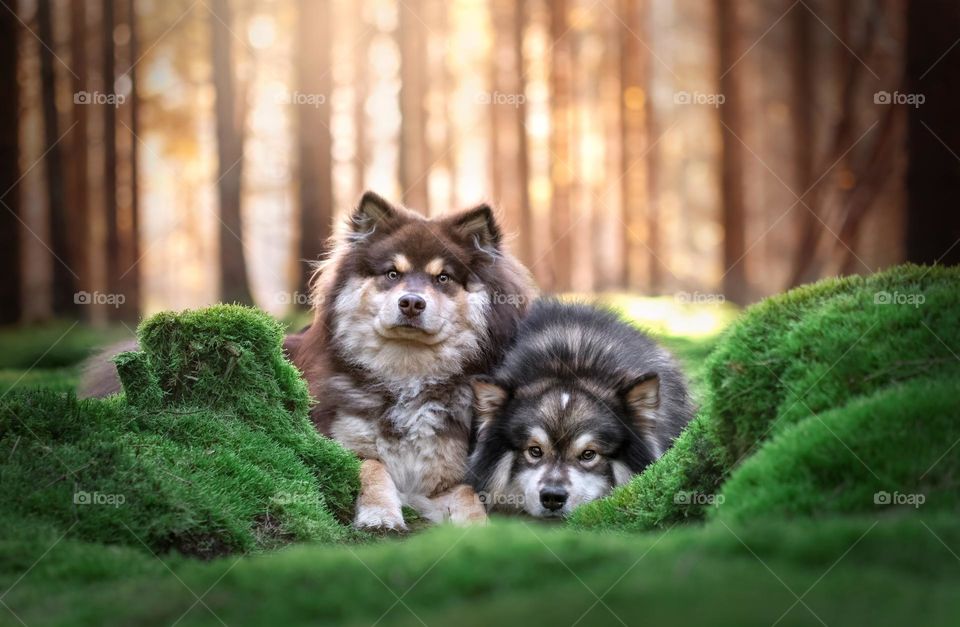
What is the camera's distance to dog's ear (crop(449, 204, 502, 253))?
737cm

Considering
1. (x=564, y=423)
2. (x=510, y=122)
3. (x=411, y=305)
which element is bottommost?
(x=564, y=423)

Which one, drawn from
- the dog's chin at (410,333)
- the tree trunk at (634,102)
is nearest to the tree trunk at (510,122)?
the tree trunk at (634,102)

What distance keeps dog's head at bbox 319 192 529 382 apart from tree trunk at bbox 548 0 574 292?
18.4 m

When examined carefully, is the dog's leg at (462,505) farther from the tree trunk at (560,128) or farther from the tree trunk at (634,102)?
the tree trunk at (634,102)

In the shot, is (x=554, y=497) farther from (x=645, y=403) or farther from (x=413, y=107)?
(x=413, y=107)

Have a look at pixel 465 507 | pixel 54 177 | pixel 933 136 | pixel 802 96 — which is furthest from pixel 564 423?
pixel 802 96

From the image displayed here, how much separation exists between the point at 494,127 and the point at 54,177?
43.2 ft

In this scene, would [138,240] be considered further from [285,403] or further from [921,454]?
[921,454]

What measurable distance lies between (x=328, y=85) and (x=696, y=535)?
49.7 feet

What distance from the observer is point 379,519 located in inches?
243

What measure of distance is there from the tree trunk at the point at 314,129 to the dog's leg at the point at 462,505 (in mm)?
10423

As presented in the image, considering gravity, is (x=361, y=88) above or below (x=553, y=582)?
above

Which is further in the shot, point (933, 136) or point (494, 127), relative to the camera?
point (494, 127)

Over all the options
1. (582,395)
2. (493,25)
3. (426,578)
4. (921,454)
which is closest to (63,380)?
(582,395)
